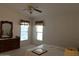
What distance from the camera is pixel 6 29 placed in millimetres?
1960

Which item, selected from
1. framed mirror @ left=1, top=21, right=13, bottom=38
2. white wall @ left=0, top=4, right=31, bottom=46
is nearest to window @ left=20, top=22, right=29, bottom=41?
white wall @ left=0, top=4, right=31, bottom=46

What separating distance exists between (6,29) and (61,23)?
85 cm

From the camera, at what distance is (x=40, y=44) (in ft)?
6.48

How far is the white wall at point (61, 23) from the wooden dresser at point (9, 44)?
444 mm

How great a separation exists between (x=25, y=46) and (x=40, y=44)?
0.23 metres

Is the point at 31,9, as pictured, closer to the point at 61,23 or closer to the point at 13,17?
the point at 13,17

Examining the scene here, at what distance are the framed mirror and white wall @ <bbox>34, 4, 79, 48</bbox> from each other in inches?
16.9

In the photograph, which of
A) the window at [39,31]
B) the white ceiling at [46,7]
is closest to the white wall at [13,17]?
the white ceiling at [46,7]

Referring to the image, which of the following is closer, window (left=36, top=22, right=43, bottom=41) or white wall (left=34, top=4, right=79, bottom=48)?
white wall (left=34, top=4, right=79, bottom=48)

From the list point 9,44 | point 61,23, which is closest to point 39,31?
point 61,23

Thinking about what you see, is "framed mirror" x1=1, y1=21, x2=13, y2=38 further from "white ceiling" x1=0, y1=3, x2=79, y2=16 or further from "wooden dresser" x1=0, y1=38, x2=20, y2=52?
"white ceiling" x1=0, y1=3, x2=79, y2=16

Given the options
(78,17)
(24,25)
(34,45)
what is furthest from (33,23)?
(78,17)

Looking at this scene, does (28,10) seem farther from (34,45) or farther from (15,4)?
(34,45)

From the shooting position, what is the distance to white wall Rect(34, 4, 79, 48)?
1.89 meters
